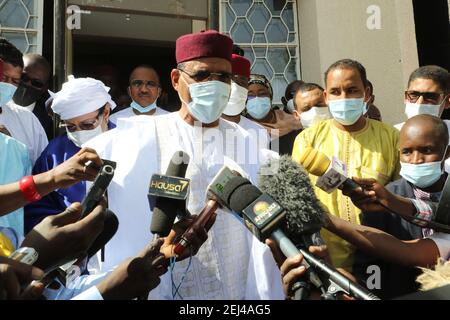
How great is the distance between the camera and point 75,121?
274 cm

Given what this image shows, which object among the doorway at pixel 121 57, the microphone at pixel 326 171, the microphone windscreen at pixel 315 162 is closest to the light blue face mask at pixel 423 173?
the microphone at pixel 326 171

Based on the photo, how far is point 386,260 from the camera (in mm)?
2000

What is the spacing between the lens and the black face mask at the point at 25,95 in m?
3.61

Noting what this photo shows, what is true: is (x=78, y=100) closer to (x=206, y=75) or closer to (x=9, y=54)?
(x=9, y=54)

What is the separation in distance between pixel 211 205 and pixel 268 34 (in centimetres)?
477

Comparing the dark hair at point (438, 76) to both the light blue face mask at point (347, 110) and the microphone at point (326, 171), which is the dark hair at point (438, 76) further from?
the microphone at point (326, 171)

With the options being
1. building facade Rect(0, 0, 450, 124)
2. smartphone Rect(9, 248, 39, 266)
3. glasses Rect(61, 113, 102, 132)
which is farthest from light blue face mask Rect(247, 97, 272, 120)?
smartphone Rect(9, 248, 39, 266)

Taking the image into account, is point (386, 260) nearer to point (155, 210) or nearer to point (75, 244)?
point (155, 210)

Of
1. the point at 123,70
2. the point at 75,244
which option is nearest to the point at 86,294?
the point at 75,244

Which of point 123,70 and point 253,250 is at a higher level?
point 123,70

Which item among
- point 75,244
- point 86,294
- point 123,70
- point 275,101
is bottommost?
point 86,294

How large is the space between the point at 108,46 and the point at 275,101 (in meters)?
4.05

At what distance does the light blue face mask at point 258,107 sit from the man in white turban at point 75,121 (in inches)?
52.4

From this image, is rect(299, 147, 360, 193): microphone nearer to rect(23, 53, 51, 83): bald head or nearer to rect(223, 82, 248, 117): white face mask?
rect(223, 82, 248, 117): white face mask
